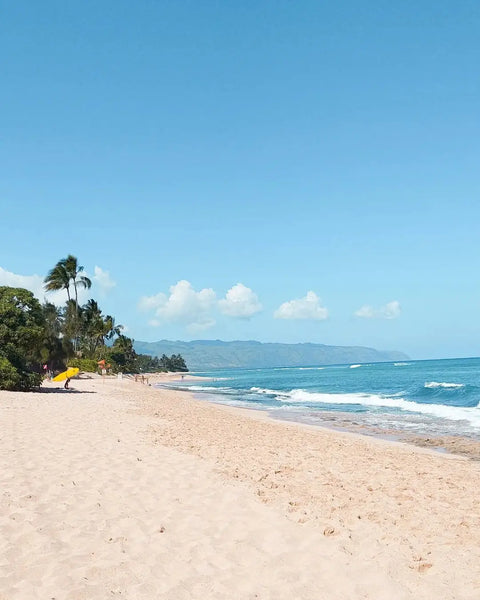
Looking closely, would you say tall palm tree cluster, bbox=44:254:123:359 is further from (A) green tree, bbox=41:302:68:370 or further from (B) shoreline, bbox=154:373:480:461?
(B) shoreline, bbox=154:373:480:461

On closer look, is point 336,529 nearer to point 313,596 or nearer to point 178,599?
point 313,596

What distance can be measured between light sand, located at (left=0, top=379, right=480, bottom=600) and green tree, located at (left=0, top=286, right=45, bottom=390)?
1259cm

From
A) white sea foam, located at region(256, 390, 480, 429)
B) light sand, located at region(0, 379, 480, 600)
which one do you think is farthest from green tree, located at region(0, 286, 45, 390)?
white sea foam, located at region(256, 390, 480, 429)

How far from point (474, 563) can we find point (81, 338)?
75794mm

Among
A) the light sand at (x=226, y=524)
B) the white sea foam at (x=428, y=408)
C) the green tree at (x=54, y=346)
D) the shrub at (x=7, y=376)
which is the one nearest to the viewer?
the light sand at (x=226, y=524)

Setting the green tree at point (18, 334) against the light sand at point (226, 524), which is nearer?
the light sand at point (226, 524)

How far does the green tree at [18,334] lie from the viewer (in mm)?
21953

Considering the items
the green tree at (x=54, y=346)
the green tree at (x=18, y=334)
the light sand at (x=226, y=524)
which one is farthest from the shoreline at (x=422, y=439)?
the green tree at (x=54, y=346)

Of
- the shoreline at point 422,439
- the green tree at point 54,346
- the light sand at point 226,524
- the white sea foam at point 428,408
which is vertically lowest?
the white sea foam at point 428,408

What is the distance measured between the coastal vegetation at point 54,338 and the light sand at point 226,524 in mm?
12851

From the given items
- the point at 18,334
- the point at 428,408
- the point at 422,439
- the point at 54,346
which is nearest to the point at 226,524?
the point at 422,439

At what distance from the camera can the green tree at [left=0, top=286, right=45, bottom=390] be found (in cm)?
2195

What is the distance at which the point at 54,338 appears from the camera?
4984 cm

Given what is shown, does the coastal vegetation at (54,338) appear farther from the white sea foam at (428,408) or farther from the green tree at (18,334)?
the white sea foam at (428,408)
